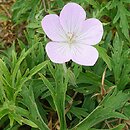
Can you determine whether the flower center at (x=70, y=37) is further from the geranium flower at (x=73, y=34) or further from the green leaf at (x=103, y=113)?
the green leaf at (x=103, y=113)

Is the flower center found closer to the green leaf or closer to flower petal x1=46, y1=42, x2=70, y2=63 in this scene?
flower petal x1=46, y1=42, x2=70, y2=63

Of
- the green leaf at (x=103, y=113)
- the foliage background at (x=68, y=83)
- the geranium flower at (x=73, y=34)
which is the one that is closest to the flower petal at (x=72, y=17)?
the geranium flower at (x=73, y=34)

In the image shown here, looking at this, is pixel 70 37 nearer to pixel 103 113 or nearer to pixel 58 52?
pixel 58 52

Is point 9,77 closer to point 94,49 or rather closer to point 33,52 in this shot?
point 33,52

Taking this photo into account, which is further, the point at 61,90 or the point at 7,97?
the point at 7,97

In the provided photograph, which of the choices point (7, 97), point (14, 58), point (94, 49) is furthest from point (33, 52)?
point (94, 49)

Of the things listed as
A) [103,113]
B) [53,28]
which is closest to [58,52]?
[53,28]
